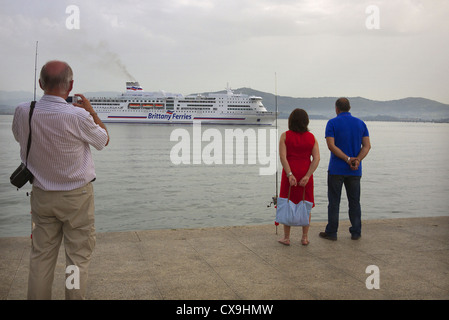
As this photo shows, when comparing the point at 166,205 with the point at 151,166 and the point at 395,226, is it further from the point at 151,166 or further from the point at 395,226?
the point at 151,166

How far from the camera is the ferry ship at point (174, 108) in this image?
79438 millimetres

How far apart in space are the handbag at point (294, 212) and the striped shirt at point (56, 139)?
2075mm

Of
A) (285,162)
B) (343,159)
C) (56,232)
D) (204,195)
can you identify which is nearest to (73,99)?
(56,232)

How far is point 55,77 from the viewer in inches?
93.4

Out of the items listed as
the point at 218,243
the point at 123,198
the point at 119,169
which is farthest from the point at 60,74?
the point at 119,169

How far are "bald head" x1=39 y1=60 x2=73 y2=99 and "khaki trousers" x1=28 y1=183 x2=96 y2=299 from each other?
1.69ft

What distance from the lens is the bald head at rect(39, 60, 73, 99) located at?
2369mm

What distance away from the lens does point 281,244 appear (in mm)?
4246

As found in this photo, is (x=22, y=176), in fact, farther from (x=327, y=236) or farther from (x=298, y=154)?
(x=327, y=236)

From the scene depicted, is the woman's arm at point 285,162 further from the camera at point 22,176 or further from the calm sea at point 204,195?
the calm sea at point 204,195

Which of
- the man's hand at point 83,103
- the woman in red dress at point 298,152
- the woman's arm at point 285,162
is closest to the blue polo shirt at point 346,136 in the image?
the woman in red dress at point 298,152

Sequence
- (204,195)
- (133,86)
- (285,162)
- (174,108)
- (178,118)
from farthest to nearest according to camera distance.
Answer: (133,86), (174,108), (178,118), (204,195), (285,162)

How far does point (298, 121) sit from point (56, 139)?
89.0 inches
